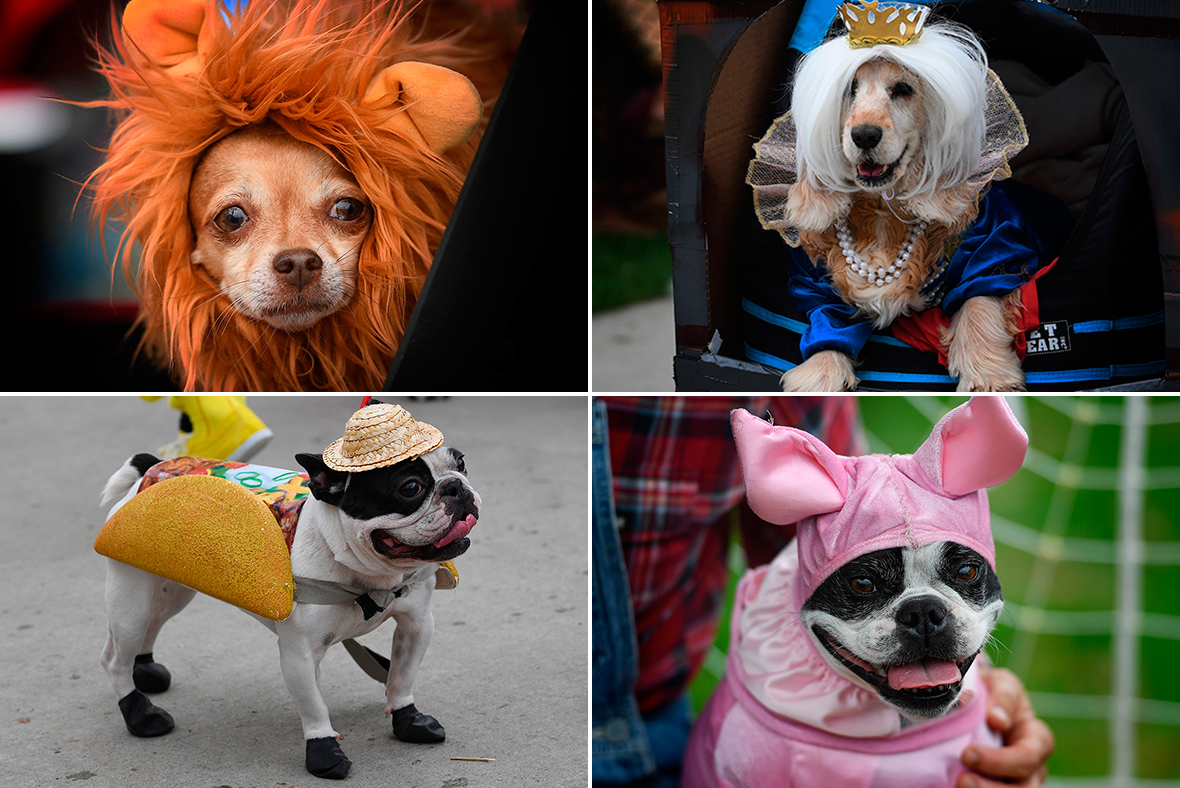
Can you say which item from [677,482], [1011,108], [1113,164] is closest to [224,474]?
[677,482]

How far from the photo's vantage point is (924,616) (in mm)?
1231

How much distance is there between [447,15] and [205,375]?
2.76 ft

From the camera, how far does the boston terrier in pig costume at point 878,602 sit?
1251 millimetres

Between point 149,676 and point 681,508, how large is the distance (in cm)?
122

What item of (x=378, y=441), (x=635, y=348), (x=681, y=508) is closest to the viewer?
(x=378, y=441)

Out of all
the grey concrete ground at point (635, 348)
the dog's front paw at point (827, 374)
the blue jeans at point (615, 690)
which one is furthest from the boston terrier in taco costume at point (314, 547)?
the grey concrete ground at point (635, 348)

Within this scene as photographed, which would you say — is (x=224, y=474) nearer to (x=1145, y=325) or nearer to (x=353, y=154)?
(x=353, y=154)

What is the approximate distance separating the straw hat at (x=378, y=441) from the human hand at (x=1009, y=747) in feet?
3.33

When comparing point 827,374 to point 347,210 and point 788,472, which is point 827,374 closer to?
point 788,472

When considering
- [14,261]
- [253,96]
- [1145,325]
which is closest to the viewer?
[253,96]

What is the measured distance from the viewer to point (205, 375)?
6.08ft

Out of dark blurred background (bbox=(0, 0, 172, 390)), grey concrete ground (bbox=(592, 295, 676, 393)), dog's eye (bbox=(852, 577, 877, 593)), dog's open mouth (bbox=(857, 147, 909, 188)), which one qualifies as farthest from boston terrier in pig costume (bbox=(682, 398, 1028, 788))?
grey concrete ground (bbox=(592, 295, 676, 393))

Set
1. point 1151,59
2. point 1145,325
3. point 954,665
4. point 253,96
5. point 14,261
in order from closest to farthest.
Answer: point 954,665
point 1151,59
point 253,96
point 1145,325
point 14,261

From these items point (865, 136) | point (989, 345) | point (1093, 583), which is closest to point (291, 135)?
point (865, 136)
